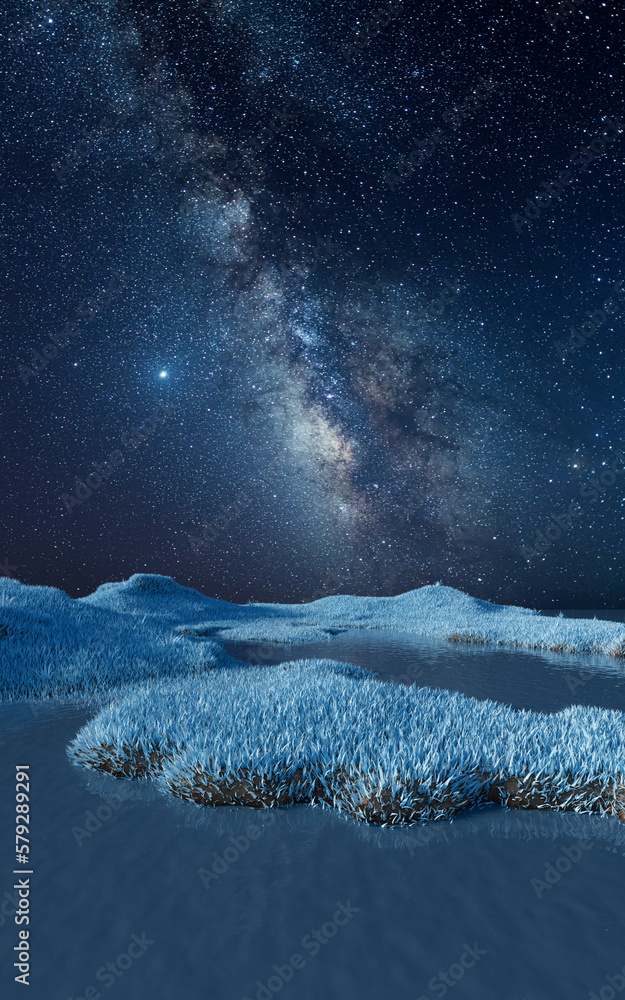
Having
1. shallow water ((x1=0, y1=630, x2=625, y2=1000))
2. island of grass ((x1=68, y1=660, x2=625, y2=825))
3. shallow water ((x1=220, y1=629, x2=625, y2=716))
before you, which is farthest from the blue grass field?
shallow water ((x1=0, y1=630, x2=625, y2=1000))

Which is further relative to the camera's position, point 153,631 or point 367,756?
point 153,631

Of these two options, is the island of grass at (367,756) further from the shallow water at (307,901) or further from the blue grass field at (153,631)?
the blue grass field at (153,631)

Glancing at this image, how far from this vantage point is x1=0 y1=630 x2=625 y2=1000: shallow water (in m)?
2.76

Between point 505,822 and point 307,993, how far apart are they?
2.86 m

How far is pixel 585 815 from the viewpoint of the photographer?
16.2 feet

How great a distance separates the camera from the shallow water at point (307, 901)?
276cm

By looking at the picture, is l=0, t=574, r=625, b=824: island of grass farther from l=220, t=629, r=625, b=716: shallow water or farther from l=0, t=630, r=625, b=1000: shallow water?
l=220, t=629, r=625, b=716: shallow water

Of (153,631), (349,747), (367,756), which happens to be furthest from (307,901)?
(153,631)

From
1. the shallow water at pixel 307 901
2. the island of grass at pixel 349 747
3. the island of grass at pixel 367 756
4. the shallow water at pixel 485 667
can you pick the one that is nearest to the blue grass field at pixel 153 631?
the island of grass at pixel 349 747

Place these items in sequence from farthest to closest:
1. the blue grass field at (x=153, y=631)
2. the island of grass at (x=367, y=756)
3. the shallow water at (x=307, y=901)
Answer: the blue grass field at (x=153, y=631) < the island of grass at (x=367, y=756) < the shallow water at (x=307, y=901)

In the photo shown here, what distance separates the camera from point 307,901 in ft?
11.2

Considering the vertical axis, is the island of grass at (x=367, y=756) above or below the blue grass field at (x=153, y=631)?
below

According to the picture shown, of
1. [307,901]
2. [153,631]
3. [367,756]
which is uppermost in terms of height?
[153,631]

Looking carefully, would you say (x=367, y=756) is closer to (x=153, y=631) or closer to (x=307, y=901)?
(x=307, y=901)
